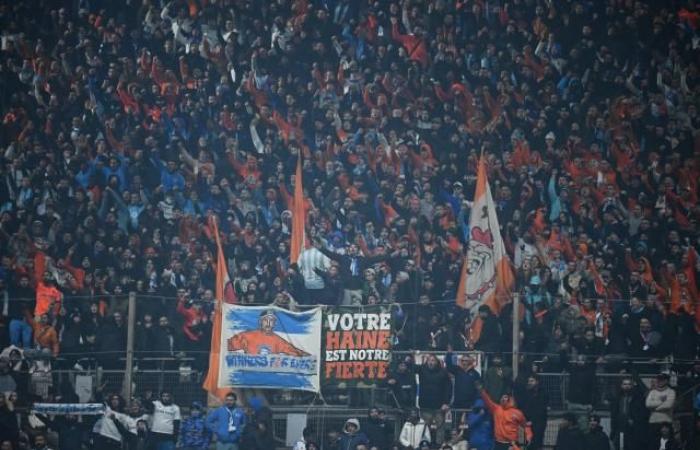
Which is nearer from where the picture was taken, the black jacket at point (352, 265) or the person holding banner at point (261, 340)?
the person holding banner at point (261, 340)

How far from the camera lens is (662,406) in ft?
54.7

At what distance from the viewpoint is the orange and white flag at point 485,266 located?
18.8 metres

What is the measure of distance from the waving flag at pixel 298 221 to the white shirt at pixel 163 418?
337cm

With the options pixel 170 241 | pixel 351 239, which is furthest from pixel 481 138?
pixel 170 241

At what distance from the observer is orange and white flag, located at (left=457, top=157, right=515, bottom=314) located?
1875cm

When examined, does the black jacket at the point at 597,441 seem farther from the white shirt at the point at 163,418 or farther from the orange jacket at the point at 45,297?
the orange jacket at the point at 45,297

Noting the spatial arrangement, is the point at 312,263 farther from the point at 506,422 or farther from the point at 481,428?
the point at 506,422

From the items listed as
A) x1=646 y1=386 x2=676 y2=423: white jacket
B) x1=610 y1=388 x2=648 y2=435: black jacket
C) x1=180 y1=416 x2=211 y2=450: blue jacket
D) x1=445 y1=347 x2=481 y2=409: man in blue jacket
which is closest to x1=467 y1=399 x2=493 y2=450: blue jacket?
x1=445 y1=347 x2=481 y2=409: man in blue jacket

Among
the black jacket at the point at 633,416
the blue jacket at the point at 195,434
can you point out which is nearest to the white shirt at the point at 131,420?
the blue jacket at the point at 195,434

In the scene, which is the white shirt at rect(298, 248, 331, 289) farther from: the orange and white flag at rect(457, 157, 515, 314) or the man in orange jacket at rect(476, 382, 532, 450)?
the man in orange jacket at rect(476, 382, 532, 450)

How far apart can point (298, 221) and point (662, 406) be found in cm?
662

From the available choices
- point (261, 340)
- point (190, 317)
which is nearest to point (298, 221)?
point (190, 317)

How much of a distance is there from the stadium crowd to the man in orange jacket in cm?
4

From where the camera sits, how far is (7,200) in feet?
78.3
